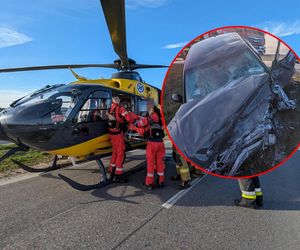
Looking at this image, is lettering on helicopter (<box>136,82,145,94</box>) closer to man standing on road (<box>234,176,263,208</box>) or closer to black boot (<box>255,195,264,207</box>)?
man standing on road (<box>234,176,263,208</box>)

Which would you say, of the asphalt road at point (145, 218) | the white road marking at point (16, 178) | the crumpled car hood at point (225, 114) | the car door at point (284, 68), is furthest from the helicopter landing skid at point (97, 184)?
the car door at point (284, 68)

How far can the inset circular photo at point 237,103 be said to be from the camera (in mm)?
1677

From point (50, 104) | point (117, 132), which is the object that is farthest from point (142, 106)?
point (50, 104)

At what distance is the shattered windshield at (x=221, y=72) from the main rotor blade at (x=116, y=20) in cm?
230

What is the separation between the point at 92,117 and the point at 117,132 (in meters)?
0.67

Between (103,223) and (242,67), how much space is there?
295 cm

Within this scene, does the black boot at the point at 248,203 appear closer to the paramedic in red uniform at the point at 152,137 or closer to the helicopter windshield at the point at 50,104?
the paramedic in red uniform at the point at 152,137

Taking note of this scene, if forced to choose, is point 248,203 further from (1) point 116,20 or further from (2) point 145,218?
(1) point 116,20

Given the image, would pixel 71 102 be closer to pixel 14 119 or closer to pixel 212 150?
pixel 14 119

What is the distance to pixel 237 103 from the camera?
1703 mm

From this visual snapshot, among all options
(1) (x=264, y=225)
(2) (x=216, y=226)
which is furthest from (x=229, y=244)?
(1) (x=264, y=225)

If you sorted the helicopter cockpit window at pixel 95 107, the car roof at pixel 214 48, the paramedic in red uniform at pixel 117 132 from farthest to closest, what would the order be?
1. the paramedic in red uniform at pixel 117 132
2. the helicopter cockpit window at pixel 95 107
3. the car roof at pixel 214 48

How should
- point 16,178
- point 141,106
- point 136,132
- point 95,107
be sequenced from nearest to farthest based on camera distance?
point 95,107 → point 136,132 → point 16,178 → point 141,106

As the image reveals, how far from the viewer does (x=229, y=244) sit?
2893 mm
